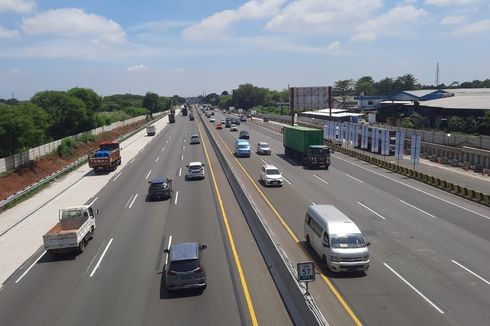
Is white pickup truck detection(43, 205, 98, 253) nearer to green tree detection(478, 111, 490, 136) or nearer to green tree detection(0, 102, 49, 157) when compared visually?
green tree detection(0, 102, 49, 157)

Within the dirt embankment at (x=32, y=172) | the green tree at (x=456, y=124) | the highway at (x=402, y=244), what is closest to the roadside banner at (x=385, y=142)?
the highway at (x=402, y=244)

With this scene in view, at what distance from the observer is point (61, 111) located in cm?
7462

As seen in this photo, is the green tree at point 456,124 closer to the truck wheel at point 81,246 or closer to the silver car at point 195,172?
the silver car at point 195,172

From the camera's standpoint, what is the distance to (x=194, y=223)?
2748 centimetres

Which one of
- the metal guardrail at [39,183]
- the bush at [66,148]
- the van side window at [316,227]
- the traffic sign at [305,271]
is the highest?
the traffic sign at [305,271]

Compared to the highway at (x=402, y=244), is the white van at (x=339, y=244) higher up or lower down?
higher up

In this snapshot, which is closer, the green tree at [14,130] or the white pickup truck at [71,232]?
the white pickup truck at [71,232]

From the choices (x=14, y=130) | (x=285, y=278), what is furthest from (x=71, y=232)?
(x=14, y=130)

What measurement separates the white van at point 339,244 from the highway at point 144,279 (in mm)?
2686

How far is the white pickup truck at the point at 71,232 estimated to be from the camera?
22.1 metres

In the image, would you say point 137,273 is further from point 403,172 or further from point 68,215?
point 403,172

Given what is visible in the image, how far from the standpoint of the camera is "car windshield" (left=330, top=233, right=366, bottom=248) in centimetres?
1900

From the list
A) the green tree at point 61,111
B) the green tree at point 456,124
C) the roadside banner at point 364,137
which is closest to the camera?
the roadside banner at point 364,137

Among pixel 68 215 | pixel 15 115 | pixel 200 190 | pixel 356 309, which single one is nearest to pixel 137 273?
pixel 68 215
